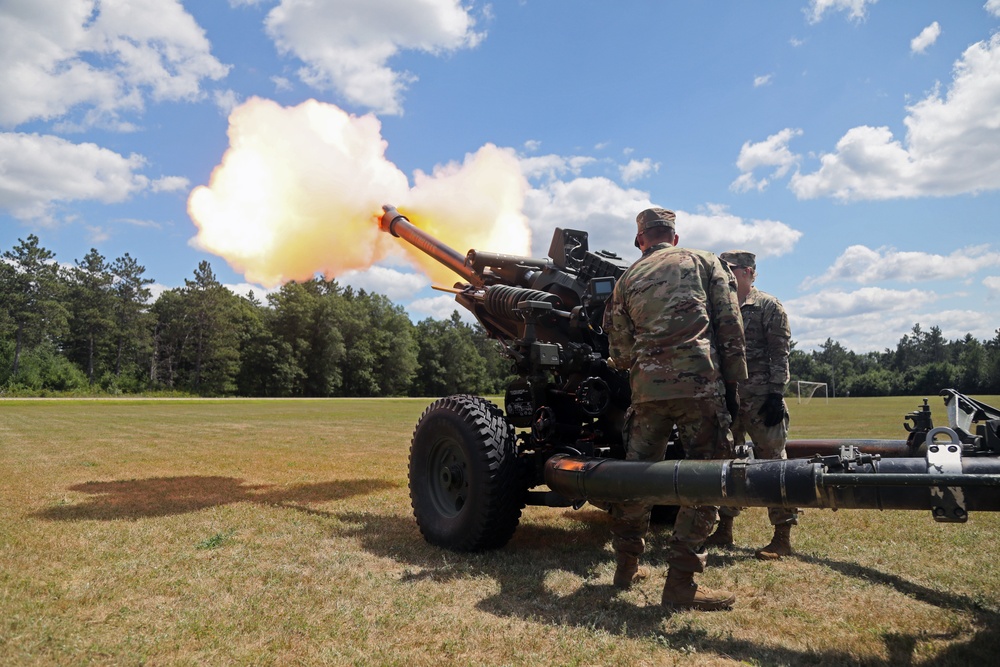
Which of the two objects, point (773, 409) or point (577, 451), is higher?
point (773, 409)

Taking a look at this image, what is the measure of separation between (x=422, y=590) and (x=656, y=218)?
3.07 meters

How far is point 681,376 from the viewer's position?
432cm

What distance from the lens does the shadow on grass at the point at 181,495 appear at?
7.18 metres

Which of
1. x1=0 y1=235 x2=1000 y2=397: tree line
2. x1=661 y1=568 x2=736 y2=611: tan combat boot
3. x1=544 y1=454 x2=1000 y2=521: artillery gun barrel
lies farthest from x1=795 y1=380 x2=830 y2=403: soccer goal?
x1=544 y1=454 x2=1000 y2=521: artillery gun barrel

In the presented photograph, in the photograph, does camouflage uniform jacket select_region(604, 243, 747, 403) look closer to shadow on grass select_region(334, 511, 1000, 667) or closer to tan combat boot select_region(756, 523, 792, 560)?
shadow on grass select_region(334, 511, 1000, 667)

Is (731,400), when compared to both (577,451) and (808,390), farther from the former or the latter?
(808,390)

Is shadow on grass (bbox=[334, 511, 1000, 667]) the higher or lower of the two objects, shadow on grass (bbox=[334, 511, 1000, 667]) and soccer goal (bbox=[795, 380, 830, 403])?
the lower

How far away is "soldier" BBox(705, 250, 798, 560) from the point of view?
5.65 meters

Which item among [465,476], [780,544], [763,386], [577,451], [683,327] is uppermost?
[683,327]

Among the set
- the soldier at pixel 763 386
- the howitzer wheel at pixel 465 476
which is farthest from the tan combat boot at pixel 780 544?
the howitzer wheel at pixel 465 476

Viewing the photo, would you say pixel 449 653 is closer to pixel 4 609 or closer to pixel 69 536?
pixel 4 609

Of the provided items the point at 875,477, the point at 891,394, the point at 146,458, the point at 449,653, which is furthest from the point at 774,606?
the point at 891,394

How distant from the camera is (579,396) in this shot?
578 centimetres

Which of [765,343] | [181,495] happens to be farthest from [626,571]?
[181,495]
